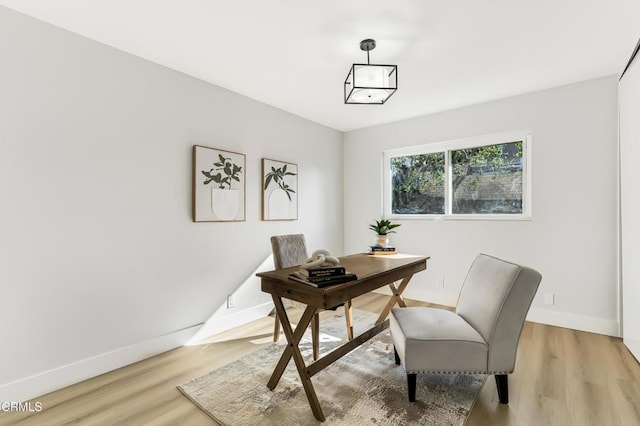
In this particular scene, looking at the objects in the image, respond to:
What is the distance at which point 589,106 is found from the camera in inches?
117

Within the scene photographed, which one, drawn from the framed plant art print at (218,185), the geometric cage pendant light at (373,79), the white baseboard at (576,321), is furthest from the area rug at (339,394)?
the geometric cage pendant light at (373,79)

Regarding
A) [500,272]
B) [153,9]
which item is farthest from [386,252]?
[153,9]

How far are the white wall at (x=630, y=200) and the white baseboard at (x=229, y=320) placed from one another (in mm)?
3325

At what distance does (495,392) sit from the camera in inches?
78.8

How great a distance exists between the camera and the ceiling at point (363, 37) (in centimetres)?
192

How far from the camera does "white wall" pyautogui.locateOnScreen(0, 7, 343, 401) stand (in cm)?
194

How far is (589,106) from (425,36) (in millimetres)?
2017

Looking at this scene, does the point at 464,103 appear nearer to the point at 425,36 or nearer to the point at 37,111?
the point at 425,36

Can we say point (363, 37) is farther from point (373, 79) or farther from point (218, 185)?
point (218, 185)

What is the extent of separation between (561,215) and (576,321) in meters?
1.07

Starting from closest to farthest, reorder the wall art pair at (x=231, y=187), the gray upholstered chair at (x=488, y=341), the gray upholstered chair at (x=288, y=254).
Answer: the gray upholstered chair at (x=488, y=341)
the gray upholstered chair at (x=288, y=254)
the wall art pair at (x=231, y=187)

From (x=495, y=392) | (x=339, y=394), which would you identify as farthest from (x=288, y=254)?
(x=495, y=392)

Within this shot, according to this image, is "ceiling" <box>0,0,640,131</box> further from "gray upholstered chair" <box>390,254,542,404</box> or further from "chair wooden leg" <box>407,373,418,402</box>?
"chair wooden leg" <box>407,373,418,402</box>

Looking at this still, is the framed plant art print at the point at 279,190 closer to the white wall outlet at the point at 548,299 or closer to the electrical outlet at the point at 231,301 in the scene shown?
the electrical outlet at the point at 231,301
